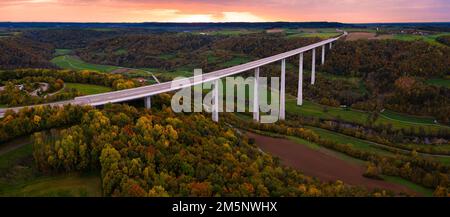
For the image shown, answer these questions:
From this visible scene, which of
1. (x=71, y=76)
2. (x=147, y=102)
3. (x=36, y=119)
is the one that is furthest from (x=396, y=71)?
(x=36, y=119)

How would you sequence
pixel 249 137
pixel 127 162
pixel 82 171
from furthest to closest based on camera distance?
1. pixel 249 137
2. pixel 82 171
3. pixel 127 162

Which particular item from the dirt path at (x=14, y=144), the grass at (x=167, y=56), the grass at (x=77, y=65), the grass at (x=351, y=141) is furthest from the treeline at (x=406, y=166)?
the grass at (x=167, y=56)

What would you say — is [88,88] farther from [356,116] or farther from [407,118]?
[407,118]

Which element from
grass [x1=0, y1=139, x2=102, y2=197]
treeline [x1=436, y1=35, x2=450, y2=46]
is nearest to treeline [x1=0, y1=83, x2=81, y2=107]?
grass [x1=0, y1=139, x2=102, y2=197]

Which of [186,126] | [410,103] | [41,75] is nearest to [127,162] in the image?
[186,126]

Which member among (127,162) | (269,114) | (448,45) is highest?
(448,45)

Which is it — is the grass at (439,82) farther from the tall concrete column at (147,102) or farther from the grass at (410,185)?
the tall concrete column at (147,102)

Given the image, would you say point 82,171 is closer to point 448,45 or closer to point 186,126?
point 186,126
